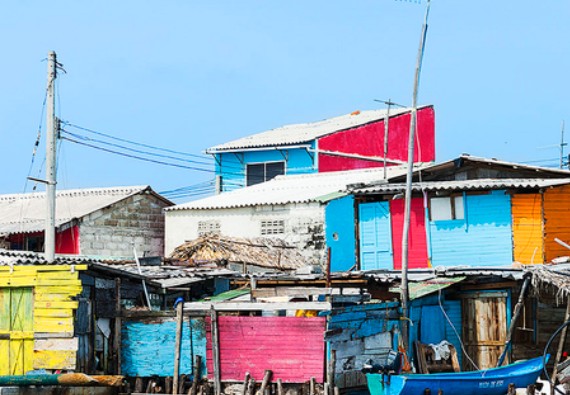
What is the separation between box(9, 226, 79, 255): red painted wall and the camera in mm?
36375

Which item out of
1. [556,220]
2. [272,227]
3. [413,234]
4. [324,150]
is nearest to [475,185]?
[413,234]

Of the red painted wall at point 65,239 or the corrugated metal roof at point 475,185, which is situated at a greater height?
the corrugated metal roof at point 475,185

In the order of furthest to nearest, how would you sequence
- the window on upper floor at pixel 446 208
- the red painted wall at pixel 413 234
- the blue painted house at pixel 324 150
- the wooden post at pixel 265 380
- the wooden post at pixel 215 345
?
the blue painted house at pixel 324 150 → the red painted wall at pixel 413 234 → the window on upper floor at pixel 446 208 → the wooden post at pixel 215 345 → the wooden post at pixel 265 380

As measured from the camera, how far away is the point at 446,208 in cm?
2781

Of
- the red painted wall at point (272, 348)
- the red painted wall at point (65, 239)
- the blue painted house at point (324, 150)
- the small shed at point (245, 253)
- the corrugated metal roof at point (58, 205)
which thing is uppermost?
the blue painted house at point (324, 150)

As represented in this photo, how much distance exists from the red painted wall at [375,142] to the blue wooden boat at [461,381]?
22713 millimetres

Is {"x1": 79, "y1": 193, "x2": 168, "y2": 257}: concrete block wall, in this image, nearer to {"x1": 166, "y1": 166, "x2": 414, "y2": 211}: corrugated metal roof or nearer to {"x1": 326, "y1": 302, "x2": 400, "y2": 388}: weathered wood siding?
{"x1": 166, "y1": 166, "x2": 414, "y2": 211}: corrugated metal roof

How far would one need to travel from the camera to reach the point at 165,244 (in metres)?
37.8

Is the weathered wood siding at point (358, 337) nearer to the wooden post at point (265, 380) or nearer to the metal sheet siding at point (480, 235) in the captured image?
the wooden post at point (265, 380)

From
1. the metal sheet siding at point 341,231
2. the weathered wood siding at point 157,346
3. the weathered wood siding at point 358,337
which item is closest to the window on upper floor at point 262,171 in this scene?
the metal sheet siding at point 341,231

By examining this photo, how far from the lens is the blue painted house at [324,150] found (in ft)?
142

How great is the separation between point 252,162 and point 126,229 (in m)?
8.66

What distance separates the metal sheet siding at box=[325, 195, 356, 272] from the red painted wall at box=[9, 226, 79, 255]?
920 centimetres

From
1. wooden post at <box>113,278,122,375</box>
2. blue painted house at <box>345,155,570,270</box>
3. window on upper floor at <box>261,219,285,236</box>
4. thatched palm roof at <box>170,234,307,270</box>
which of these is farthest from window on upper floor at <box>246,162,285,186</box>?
wooden post at <box>113,278,122,375</box>
